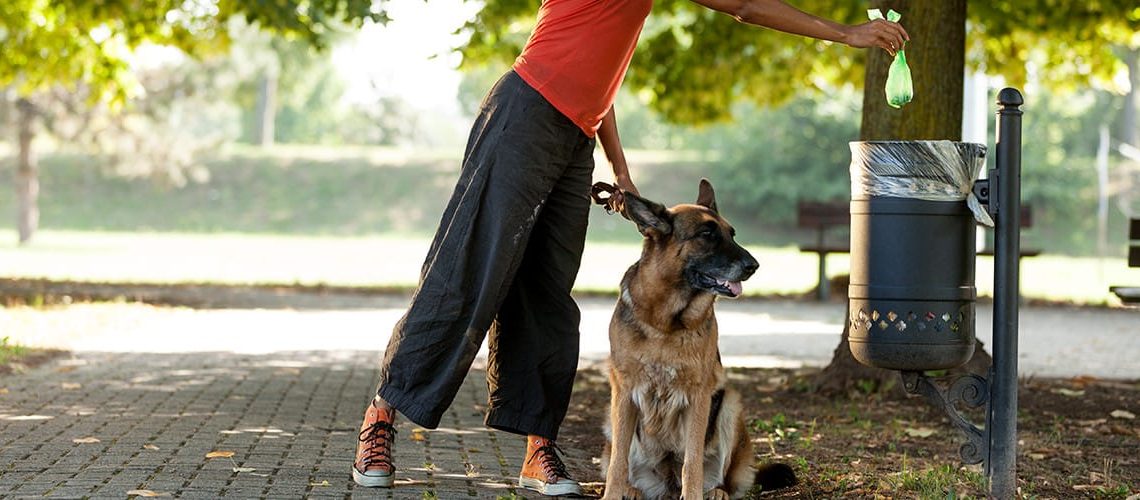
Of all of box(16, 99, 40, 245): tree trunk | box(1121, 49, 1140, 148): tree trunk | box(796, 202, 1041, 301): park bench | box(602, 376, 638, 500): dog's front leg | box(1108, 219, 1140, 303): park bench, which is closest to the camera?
box(602, 376, 638, 500): dog's front leg

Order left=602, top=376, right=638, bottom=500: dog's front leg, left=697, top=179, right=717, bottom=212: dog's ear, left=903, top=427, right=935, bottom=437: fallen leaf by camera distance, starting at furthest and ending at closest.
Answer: left=903, top=427, right=935, bottom=437: fallen leaf
left=697, top=179, right=717, bottom=212: dog's ear
left=602, top=376, right=638, bottom=500: dog's front leg

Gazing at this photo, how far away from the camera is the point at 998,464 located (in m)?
4.79

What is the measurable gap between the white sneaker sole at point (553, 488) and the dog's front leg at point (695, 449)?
58 centimetres

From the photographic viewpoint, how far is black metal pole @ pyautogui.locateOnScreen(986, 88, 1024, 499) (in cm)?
468

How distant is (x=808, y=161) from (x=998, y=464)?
139ft

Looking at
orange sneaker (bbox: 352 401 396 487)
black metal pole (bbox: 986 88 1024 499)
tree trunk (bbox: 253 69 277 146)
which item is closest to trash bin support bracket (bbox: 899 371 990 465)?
black metal pole (bbox: 986 88 1024 499)

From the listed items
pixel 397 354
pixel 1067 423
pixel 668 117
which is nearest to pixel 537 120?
pixel 397 354

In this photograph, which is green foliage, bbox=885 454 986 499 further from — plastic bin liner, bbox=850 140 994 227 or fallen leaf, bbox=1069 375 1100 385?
fallen leaf, bbox=1069 375 1100 385

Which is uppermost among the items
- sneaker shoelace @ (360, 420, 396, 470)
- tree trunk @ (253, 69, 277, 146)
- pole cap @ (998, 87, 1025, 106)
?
tree trunk @ (253, 69, 277, 146)

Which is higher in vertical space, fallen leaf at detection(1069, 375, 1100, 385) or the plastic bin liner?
the plastic bin liner

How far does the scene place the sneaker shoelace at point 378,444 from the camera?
16.8ft

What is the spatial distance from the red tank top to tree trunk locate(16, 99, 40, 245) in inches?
1268

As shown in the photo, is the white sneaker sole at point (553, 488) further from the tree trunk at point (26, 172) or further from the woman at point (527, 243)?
the tree trunk at point (26, 172)

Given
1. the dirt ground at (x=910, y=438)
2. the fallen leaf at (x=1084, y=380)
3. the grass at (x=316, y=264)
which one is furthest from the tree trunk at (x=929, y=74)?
the grass at (x=316, y=264)
